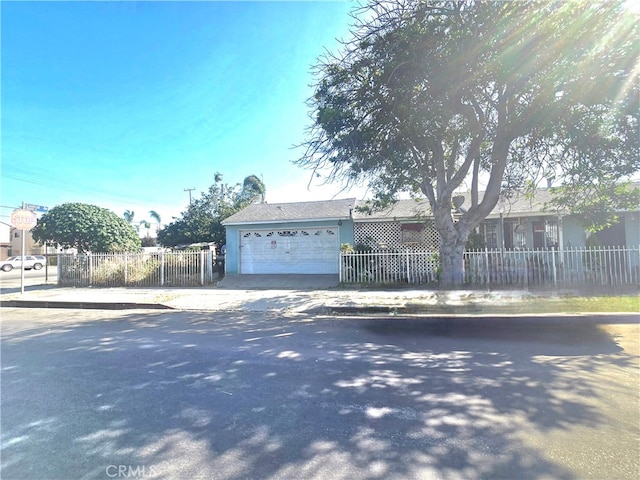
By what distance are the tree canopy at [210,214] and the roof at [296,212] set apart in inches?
182

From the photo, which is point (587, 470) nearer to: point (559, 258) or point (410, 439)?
point (410, 439)

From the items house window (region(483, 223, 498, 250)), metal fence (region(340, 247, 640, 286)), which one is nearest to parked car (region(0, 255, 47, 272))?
metal fence (region(340, 247, 640, 286))

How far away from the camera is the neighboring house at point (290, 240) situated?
16453mm

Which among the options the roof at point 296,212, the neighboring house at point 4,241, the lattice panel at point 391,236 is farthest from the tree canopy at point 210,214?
the neighboring house at point 4,241

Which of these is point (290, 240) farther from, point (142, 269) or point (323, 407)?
point (323, 407)

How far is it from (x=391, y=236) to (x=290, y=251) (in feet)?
15.7

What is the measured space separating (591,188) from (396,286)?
23.0 feet

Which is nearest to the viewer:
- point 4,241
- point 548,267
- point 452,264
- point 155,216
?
point 452,264

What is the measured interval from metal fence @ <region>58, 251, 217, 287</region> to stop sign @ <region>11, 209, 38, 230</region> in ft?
9.79

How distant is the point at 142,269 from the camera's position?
15.3 meters

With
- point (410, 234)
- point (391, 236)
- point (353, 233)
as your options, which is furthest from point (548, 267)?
point (353, 233)

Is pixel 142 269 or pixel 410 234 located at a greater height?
pixel 410 234

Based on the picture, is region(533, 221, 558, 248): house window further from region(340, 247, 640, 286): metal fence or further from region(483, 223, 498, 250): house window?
region(340, 247, 640, 286): metal fence

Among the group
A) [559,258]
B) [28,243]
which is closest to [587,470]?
[559,258]
